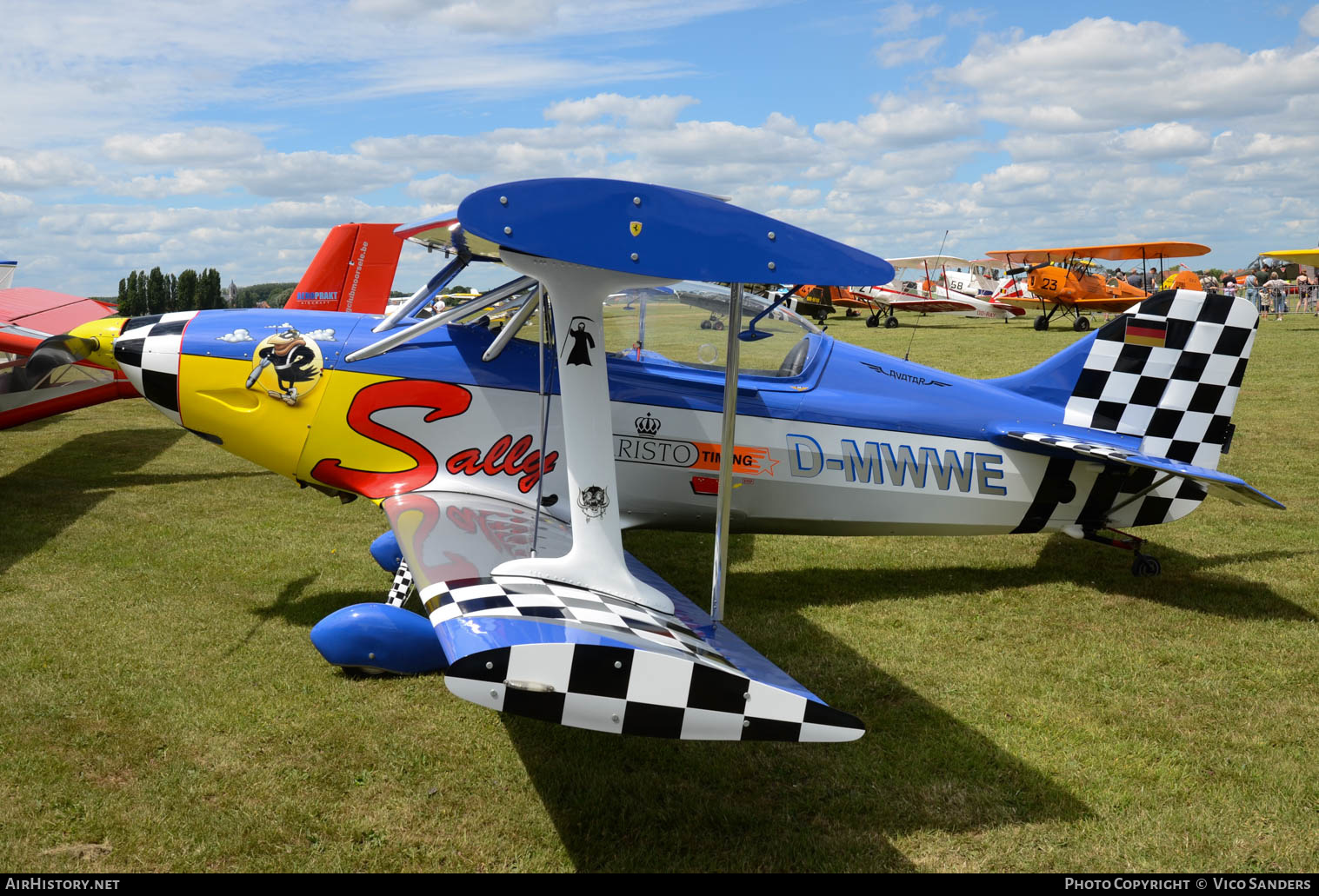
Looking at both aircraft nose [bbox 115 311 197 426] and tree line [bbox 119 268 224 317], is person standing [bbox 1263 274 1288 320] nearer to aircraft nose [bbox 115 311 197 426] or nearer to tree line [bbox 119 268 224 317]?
aircraft nose [bbox 115 311 197 426]

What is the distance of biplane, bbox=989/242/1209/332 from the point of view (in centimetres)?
3006

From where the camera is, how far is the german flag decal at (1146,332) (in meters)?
6.05

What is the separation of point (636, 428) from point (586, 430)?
5.34ft

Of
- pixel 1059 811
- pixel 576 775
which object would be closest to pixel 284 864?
pixel 576 775

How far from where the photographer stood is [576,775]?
3.75 m

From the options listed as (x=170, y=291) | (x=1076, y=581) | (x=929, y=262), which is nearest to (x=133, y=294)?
(x=170, y=291)

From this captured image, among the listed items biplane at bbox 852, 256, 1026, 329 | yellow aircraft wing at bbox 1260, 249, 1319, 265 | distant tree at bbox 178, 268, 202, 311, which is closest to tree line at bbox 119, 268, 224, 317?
distant tree at bbox 178, 268, 202, 311

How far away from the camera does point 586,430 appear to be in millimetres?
3721

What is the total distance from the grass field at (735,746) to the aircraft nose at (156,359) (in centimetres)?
132

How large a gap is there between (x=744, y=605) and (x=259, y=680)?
2.94m

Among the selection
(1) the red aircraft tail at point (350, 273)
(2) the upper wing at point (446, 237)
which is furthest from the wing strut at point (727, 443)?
(1) the red aircraft tail at point (350, 273)

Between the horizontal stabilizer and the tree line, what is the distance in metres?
67.8

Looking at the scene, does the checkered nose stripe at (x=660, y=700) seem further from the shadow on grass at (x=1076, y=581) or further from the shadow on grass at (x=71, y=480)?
the shadow on grass at (x=71, y=480)

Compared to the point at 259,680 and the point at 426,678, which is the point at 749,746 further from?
the point at 259,680
